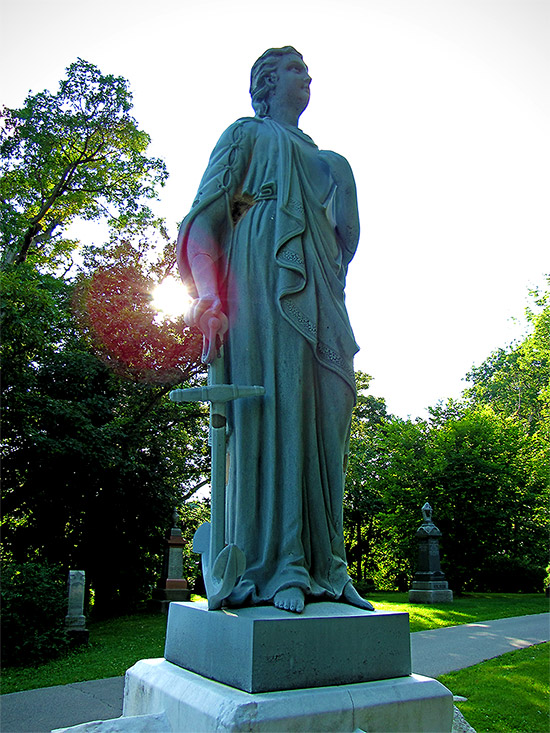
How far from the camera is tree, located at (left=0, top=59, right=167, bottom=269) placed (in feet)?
52.6

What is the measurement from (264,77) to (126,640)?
11737 millimetres

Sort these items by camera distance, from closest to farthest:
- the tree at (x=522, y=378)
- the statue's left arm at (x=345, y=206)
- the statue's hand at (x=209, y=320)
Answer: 1. the statue's hand at (x=209, y=320)
2. the statue's left arm at (x=345, y=206)
3. the tree at (x=522, y=378)

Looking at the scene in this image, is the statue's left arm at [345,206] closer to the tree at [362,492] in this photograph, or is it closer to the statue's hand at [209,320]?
the statue's hand at [209,320]

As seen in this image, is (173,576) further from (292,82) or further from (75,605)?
(292,82)

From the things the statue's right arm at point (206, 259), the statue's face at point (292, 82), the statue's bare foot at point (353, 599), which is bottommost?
the statue's bare foot at point (353, 599)

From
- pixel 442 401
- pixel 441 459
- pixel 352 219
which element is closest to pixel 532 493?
pixel 441 459

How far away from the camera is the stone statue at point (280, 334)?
2711 mm

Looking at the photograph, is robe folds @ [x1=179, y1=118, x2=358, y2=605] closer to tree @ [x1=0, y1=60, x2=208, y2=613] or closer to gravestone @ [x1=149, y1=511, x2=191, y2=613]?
tree @ [x1=0, y1=60, x2=208, y2=613]

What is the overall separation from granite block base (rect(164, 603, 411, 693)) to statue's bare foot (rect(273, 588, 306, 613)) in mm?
28

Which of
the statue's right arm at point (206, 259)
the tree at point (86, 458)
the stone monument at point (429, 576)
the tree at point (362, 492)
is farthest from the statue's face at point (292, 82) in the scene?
the tree at point (362, 492)

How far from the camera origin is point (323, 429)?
2.96m

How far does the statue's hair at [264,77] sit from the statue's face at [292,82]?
0.11 feet

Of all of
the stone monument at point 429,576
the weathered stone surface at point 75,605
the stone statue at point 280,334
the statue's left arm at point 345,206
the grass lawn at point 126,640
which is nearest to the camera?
the stone statue at point 280,334

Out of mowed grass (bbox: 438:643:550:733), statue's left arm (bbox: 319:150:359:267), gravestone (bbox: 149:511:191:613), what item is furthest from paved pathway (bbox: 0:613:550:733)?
gravestone (bbox: 149:511:191:613)
